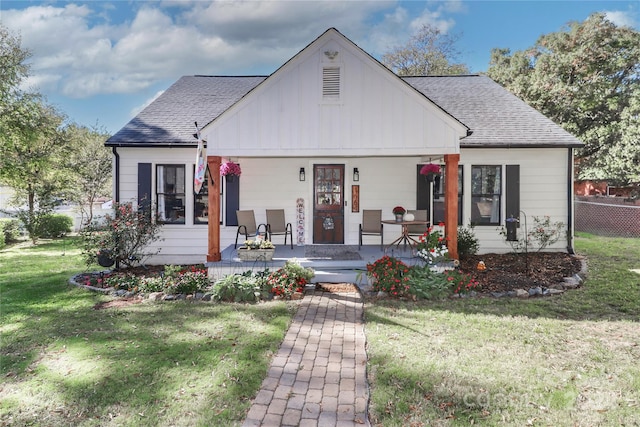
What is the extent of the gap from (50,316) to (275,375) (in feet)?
12.8

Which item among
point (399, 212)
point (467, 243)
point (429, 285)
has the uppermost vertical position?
point (399, 212)

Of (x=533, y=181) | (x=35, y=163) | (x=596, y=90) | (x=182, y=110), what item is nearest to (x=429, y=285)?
(x=533, y=181)

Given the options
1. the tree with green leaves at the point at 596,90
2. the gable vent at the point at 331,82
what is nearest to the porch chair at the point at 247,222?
the gable vent at the point at 331,82

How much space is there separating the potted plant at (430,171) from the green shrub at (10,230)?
14.7 meters

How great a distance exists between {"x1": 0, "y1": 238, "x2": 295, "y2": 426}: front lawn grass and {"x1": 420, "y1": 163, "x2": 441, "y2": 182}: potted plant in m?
4.94

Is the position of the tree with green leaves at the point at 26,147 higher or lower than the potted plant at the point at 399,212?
higher

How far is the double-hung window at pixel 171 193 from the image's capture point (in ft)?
30.5

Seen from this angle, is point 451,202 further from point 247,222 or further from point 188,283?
point 188,283

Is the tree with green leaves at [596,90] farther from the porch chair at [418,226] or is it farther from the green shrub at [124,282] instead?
the green shrub at [124,282]

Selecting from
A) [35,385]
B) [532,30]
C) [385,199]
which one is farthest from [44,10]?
[532,30]

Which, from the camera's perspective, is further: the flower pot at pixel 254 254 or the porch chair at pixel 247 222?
the porch chair at pixel 247 222

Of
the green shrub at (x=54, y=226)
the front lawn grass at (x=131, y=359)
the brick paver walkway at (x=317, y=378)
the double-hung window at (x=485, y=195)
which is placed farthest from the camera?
the green shrub at (x=54, y=226)

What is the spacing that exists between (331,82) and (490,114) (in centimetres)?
539

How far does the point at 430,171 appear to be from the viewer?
8906 mm
